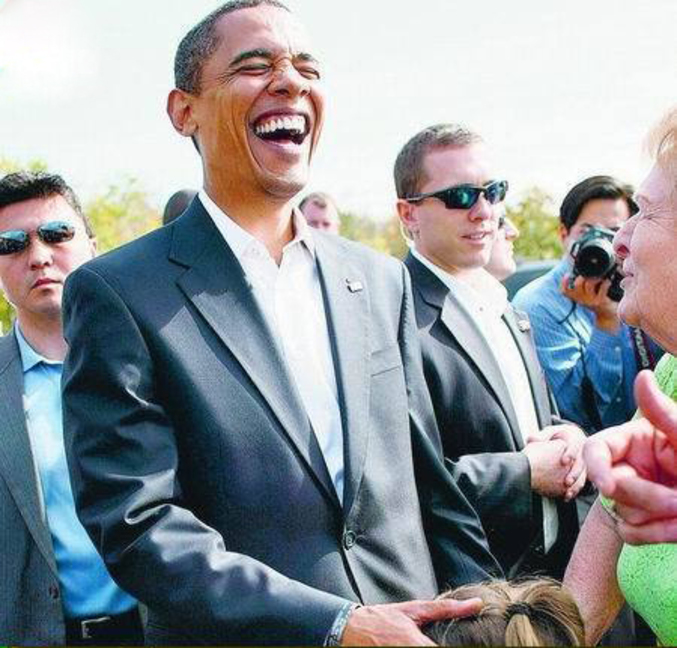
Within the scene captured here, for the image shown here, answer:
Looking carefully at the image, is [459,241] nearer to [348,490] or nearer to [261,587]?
[348,490]

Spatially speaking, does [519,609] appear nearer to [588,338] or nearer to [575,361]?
[575,361]

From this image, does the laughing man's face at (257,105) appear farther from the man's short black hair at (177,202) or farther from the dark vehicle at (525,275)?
the dark vehicle at (525,275)

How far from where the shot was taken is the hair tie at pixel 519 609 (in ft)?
6.94

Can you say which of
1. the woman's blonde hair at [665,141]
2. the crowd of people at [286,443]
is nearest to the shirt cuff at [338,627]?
the crowd of people at [286,443]

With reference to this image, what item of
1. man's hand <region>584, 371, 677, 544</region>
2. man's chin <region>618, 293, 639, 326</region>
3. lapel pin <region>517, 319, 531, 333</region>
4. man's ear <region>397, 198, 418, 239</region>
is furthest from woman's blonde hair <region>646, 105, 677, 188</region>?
man's ear <region>397, 198, 418, 239</region>

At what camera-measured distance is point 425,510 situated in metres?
2.74

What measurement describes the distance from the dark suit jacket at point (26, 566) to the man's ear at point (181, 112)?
1.10 meters

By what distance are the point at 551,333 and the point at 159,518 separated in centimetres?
252

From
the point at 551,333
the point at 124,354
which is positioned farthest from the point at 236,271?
the point at 551,333

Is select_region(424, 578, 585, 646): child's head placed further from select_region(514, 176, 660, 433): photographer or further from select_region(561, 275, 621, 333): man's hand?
select_region(561, 275, 621, 333): man's hand

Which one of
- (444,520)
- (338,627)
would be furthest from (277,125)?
(338,627)

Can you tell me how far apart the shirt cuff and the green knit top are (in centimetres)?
56

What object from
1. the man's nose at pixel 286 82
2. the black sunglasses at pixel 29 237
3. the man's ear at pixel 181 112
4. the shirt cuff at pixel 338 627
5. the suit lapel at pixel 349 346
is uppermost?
the man's nose at pixel 286 82

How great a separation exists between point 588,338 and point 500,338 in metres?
0.80
